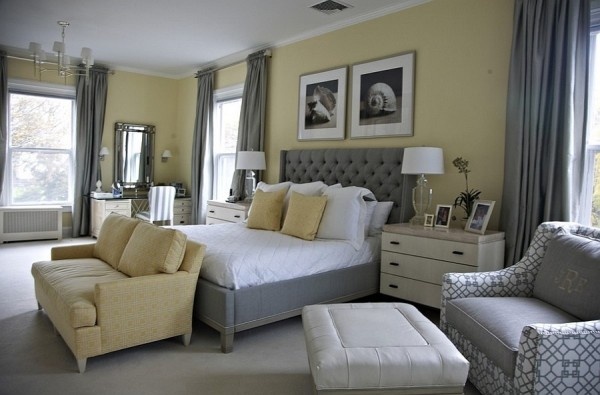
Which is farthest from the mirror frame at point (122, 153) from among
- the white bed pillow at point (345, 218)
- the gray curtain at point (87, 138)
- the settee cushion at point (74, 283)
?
the white bed pillow at point (345, 218)

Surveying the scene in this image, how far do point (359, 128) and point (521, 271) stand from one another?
88.9 inches

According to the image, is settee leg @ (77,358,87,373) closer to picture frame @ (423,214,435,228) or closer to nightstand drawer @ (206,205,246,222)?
picture frame @ (423,214,435,228)

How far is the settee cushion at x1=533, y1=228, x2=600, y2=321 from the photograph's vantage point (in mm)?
2062

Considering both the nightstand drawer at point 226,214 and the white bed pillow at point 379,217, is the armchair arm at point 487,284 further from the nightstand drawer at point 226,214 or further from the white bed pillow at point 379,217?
the nightstand drawer at point 226,214

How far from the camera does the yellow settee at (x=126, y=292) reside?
96.6 inches

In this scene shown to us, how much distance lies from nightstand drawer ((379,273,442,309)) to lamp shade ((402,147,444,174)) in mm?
872

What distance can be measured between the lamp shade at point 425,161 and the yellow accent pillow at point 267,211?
49.1 inches

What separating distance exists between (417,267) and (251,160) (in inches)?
101

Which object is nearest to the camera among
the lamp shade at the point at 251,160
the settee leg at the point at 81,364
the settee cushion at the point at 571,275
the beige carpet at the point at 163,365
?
the settee cushion at the point at 571,275

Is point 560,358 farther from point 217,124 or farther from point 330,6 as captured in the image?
point 217,124

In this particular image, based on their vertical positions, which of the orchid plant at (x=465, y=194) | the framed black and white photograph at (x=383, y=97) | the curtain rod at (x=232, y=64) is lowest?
the orchid plant at (x=465, y=194)

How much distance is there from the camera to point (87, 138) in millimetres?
6750

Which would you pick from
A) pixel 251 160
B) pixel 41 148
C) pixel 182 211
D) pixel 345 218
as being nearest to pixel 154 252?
pixel 345 218

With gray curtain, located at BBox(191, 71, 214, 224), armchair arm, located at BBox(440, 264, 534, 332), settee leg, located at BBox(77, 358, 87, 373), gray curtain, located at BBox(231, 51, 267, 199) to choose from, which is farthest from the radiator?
armchair arm, located at BBox(440, 264, 534, 332)
